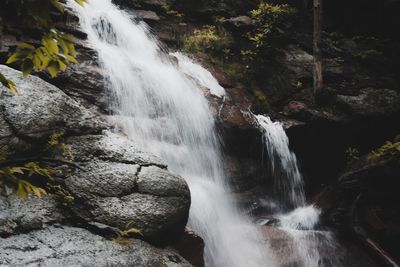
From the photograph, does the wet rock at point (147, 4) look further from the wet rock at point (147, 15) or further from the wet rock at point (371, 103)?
the wet rock at point (371, 103)

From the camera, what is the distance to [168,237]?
489 cm

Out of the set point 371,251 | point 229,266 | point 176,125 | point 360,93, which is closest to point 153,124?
point 176,125

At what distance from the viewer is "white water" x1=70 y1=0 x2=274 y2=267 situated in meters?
6.93

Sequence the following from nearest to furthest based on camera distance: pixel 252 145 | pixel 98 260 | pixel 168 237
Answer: pixel 98 260, pixel 168 237, pixel 252 145

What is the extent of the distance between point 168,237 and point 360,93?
29.5 feet

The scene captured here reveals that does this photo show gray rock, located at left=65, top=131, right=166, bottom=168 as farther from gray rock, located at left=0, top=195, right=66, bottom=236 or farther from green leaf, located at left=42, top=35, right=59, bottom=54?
green leaf, located at left=42, top=35, right=59, bottom=54

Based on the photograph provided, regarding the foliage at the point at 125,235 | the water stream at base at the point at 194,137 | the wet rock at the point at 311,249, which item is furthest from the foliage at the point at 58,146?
the wet rock at the point at 311,249

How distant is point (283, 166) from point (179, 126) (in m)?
3.33

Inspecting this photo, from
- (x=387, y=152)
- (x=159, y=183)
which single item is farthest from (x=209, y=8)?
(x=159, y=183)

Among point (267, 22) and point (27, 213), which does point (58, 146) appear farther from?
point (267, 22)

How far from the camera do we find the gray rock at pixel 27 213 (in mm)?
3865

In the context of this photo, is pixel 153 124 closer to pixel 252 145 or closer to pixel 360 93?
pixel 252 145

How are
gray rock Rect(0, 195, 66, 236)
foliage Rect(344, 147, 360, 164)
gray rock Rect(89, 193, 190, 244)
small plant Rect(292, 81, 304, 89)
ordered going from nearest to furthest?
gray rock Rect(0, 195, 66, 236)
gray rock Rect(89, 193, 190, 244)
foliage Rect(344, 147, 360, 164)
small plant Rect(292, 81, 304, 89)

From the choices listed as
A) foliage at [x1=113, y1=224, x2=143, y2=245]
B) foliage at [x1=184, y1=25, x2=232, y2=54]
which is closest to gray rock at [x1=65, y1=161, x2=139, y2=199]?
foliage at [x1=113, y1=224, x2=143, y2=245]
